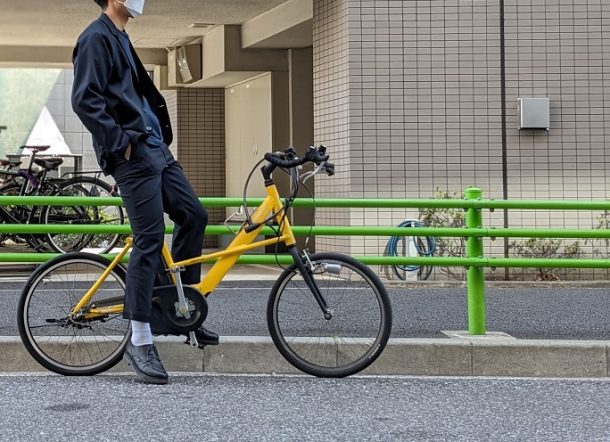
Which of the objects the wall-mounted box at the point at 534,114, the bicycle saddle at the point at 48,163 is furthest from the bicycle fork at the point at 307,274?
the wall-mounted box at the point at 534,114

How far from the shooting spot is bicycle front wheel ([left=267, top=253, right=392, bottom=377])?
5.53 meters

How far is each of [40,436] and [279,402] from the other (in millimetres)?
1144

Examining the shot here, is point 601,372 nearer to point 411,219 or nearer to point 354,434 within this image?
point 354,434

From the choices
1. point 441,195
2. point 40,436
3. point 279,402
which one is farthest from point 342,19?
point 40,436

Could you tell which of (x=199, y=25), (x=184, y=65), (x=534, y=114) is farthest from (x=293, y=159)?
(x=184, y=65)

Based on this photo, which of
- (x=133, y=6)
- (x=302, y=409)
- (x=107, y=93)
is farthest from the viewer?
(x=133, y=6)

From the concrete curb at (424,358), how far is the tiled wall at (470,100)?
234 inches

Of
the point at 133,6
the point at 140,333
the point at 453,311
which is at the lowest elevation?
the point at 453,311

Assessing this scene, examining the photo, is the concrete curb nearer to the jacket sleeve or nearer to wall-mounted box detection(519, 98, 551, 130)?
the jacket sleeve

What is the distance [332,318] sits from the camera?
565cm

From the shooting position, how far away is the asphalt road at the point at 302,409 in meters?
4.36

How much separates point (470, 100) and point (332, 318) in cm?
671

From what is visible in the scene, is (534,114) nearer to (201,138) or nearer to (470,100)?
(470,100)

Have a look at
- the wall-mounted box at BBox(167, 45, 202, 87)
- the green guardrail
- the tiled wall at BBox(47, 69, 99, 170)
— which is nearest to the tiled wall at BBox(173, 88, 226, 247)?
the wall-mounted box at BBox(167, 45, 202, 87)
